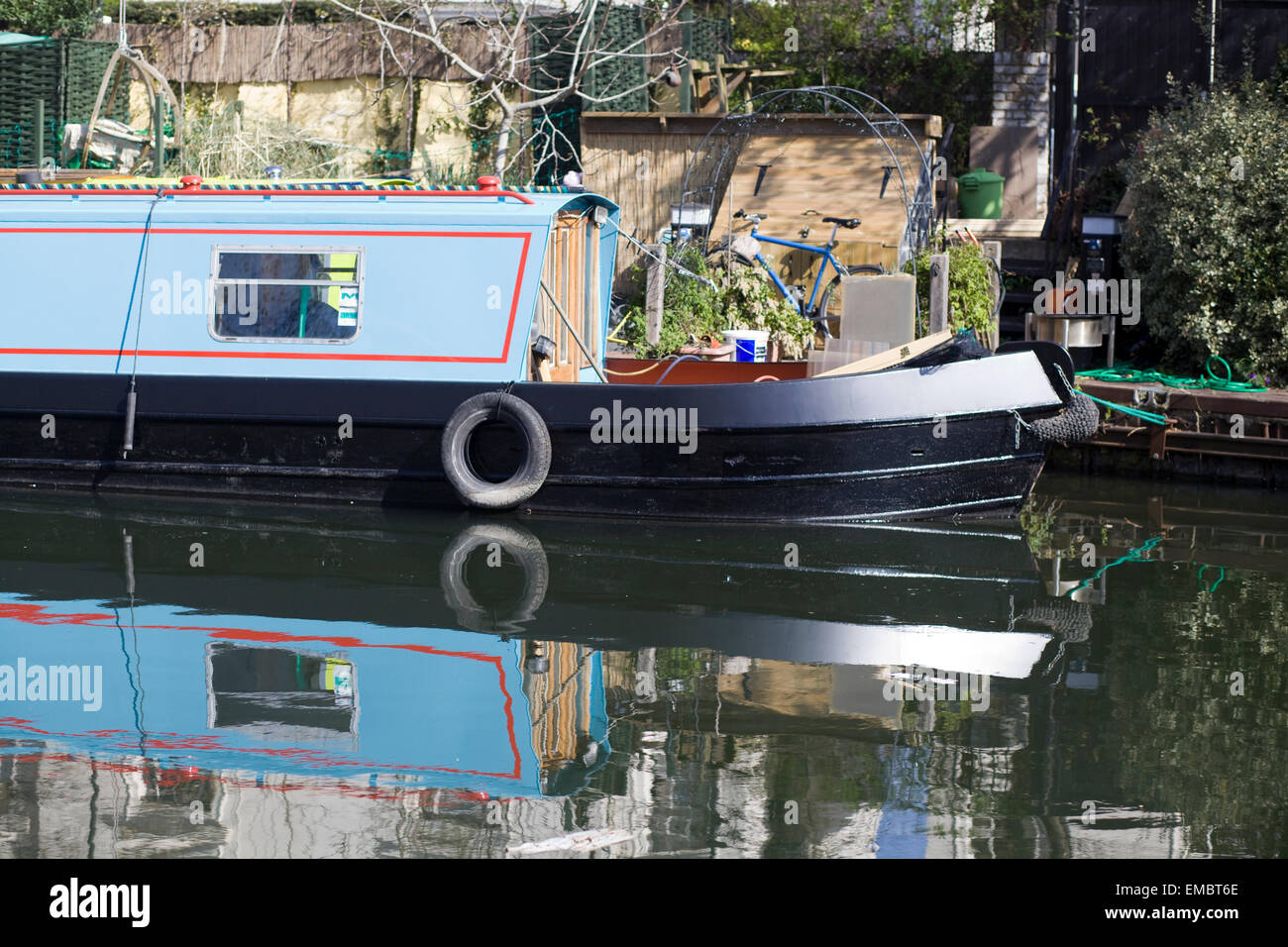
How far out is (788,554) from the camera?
7.95 meters

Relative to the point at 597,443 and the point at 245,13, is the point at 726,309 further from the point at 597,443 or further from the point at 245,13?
the point at 245,13

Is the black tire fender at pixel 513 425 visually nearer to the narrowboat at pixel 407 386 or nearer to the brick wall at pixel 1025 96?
the narrowboat at pixel 407 386

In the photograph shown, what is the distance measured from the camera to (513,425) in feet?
27.7

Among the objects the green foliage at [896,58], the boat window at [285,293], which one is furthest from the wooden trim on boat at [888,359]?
the green foliage at [896,58]

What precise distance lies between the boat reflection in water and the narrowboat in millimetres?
273

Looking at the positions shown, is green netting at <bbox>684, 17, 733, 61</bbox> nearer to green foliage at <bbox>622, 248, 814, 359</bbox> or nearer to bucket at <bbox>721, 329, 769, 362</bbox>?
green foliage at <bbox>622, 248, 814, 359</bbox>

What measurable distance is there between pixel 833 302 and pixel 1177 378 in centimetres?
307

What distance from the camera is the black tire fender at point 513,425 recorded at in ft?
27.5

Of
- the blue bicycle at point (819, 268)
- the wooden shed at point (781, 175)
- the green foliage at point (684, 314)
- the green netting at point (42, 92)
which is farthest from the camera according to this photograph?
the green netting at point (42, 92)

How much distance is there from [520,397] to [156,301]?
2.46 meters

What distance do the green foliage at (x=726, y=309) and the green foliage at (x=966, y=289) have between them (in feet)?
3.57

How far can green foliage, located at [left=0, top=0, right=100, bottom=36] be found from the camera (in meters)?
17.0

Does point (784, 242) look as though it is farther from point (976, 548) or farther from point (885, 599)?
point (885, 599)

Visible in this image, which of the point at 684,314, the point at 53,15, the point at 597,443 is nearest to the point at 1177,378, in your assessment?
the point at 684,314
